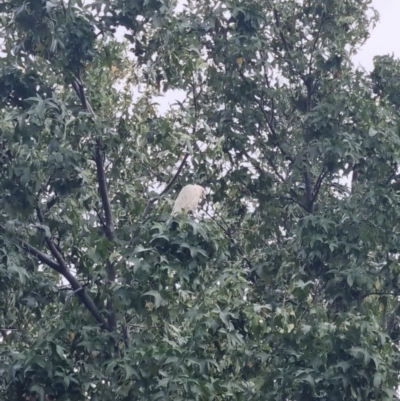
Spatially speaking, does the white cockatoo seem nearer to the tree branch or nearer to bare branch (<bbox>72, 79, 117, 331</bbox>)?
bare branch (<bbox>72, 79, 117, 331</bbox>)

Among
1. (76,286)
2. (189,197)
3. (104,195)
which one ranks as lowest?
(76,286)

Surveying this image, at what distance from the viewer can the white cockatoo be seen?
19.2 feet

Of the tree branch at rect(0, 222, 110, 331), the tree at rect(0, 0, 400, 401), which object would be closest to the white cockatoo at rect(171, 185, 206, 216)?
the tree at rect(0, 0, 400, 401)

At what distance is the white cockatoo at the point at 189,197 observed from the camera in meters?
5.84

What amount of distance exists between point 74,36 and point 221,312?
191 centimetres

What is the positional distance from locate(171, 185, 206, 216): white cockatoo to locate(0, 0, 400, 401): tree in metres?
0.10

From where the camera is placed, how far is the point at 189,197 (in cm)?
609

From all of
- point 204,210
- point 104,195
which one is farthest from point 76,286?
point 204,210

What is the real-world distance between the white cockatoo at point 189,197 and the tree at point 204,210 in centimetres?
10

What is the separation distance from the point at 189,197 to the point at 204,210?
743 millimetres

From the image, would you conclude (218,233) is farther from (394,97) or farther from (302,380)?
(394,97)

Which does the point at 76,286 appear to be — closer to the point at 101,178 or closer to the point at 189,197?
the point at 101,178

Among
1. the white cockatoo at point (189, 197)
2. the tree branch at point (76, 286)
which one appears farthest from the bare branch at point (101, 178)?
the white cockatoo at point (189, 197)

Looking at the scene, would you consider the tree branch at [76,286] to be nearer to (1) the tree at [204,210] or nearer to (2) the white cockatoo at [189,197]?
(1) the tree at [204,210]
